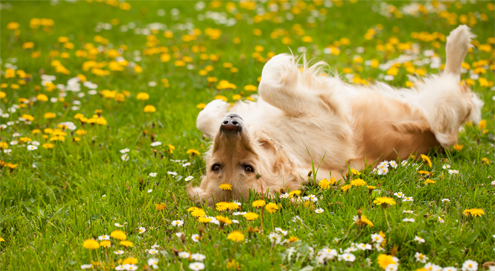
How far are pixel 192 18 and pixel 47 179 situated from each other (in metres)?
5.92

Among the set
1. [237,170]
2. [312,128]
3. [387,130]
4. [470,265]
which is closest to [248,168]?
[237,170]

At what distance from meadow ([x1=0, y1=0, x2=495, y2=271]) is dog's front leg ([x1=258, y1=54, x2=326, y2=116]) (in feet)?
2.41

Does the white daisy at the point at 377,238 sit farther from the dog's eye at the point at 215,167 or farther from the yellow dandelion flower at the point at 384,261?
the dog's eye at the point at 215,167

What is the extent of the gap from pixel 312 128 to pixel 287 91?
14.4 inches

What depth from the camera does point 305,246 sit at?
7.59 ft

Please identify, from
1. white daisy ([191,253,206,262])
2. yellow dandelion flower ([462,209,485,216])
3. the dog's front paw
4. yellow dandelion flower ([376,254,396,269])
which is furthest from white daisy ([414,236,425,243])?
Answer: the dog's front paw

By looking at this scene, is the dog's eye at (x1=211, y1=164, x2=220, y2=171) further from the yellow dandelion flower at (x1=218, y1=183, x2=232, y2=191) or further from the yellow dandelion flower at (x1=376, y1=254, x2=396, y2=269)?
the yellow dandelion flower at (x1=376, y1=254, x2=396, y2=269)

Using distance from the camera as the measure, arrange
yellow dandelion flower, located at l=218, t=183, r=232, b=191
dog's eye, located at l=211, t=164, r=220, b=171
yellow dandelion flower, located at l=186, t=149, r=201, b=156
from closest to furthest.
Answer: yellow dandelion flower, located at l=218, t=183, r=232, b=191, dog's eye, located at l=211, t=164, r=220, b=171, yellow dandelion flower, located at l=186, t=149, r=201, b=156

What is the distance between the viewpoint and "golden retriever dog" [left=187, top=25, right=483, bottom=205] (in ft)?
9.84

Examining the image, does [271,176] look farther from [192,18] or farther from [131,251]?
[192,18]

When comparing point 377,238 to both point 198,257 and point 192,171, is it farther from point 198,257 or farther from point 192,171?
point 192,171

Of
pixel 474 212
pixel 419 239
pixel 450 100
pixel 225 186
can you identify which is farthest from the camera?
pixel 450 100

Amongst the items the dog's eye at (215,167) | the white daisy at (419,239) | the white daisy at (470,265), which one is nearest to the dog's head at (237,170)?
the dog's eye at (215,167)

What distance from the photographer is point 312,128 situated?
138 inches
